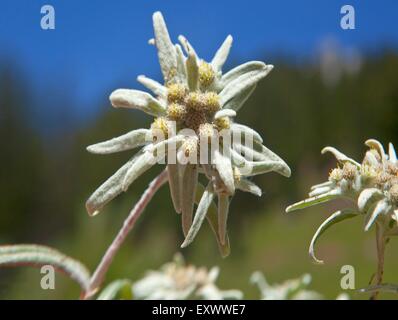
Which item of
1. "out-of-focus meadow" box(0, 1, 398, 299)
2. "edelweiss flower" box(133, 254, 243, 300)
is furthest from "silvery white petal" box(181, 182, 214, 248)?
"out-of-focus meadow" box(0, 1, 398, 299)

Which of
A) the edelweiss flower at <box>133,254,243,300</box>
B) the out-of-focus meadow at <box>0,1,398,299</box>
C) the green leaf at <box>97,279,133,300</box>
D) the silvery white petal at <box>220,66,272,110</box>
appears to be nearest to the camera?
the silvery white petal at <box>220,66,272,110</box>

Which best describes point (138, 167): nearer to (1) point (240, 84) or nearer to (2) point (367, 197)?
(1) point (240, 84)

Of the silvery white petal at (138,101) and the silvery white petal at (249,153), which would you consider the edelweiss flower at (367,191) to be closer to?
the silvery white petal at (249,153)

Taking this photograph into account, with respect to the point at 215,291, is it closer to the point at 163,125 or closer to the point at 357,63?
the point at 163,125

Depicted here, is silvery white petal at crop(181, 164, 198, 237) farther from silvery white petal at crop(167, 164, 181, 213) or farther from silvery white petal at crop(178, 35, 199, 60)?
silvery white petal at crop(178, 35, 199, 60)

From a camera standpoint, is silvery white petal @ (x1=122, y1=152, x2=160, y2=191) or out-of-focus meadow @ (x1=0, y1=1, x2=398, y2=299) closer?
silvery white petal @ (x1=122, y1=152, x2=160, y2=191)

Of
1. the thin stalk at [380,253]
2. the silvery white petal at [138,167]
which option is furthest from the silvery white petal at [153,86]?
the thin stalk at [380,253]
